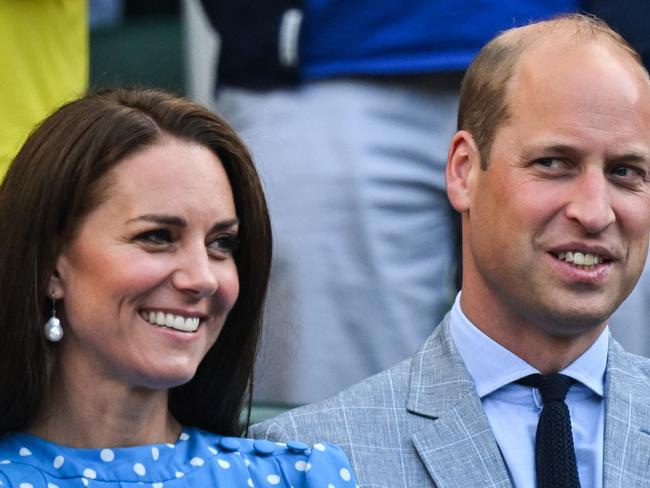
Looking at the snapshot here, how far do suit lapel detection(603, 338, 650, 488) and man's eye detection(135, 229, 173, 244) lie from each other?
91 centimetres

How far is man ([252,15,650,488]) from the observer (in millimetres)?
3361

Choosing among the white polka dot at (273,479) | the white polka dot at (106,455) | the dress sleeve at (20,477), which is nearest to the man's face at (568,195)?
the white polka dot at (273,479)

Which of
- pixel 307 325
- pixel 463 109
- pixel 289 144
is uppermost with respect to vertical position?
pixel 463 109

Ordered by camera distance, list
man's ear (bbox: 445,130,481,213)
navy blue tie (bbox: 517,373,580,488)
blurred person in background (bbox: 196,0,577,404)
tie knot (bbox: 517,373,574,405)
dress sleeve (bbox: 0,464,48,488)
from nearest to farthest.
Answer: dress sleeve (bbox: 0,464,48,488) < navy blue tie (bbox: 517,373,580,488) < tie knot (bbox: 517,373,574,405) < man's ear (bbox: 445,130,481,213) < blurred person in background (bbox: 196,0,577,404)

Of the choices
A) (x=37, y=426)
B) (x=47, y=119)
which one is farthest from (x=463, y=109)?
(x=37, y=426)

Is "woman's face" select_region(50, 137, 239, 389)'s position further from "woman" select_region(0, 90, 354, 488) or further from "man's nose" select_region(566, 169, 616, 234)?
"man's nose" select_region(566, 169, 616, 234)

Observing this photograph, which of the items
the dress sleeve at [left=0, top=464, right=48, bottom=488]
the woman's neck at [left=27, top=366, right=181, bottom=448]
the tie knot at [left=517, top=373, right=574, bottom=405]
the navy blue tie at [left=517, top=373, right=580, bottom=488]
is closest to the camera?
the dress sleeve at [left=0, top=464, right=48, bottom=488]

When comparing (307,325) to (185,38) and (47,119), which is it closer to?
(47,119)

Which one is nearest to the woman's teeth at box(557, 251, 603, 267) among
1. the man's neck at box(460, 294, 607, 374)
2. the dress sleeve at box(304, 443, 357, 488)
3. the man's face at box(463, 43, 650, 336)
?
the man's face at box(463, 43, 650, 336)

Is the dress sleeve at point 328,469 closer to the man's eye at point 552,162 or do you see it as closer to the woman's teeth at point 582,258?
the woman's teeth at point 582,258

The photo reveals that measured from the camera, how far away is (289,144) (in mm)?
4301

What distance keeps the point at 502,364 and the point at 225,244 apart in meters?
0.59

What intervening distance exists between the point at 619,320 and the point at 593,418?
716 millimetres

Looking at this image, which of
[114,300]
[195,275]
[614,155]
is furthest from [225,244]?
[614,155]
